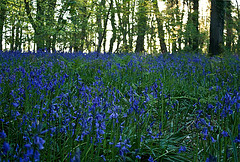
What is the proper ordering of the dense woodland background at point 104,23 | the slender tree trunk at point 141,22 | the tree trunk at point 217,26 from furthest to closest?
1. the slender tree trunk at point 141,22
2. the tree trunk at point 217,26
3. the dense woodland background at point 104,23

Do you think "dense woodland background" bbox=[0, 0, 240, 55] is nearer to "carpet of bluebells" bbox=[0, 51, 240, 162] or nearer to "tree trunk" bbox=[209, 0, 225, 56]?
"tree trunk" bbox=[209, 0, 225, 56]

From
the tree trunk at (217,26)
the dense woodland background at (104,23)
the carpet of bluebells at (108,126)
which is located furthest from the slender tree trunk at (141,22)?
the carpet of bluebells at (108,126)

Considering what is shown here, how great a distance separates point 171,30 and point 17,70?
30.5ft

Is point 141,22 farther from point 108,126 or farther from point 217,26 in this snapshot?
point 108,126

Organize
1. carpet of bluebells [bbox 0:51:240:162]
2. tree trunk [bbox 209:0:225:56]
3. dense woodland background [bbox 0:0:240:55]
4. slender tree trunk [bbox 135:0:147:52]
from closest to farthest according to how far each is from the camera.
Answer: carpet of bluebells [bbox 0:51:240:162], dense woodland background [bbox 0:0:240:55], tree trunk [bbox 209:0:225:56], slender tree trunk [bbox 135:0:147:52]

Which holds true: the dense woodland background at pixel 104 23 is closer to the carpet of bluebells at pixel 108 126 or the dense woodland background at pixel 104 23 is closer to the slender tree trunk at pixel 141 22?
the slender tree trunk at pixel 141 22

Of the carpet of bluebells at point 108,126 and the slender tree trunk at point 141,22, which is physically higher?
the slender tree trunk at point 141,22

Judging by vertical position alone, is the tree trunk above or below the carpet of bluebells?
above

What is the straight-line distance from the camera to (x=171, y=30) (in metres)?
11.0

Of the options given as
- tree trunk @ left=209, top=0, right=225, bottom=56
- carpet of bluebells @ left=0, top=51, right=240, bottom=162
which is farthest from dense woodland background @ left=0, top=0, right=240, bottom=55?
carpet of bluebells @ left=0, top=51, right=240, bottom=162

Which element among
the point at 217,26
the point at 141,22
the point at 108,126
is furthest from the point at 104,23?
the point at 108,126

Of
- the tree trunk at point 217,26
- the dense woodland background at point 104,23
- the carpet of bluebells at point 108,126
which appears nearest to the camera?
the carpet of bluebells at point 108,126

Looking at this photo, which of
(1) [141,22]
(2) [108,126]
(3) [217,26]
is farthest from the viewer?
(1) [141,22]

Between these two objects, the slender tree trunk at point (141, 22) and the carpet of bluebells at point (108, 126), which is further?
the slender tree trunk at point (141, 22)
